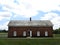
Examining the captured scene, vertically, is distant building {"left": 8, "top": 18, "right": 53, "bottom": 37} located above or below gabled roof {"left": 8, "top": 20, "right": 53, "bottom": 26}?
below

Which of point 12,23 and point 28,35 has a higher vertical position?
point 12,23

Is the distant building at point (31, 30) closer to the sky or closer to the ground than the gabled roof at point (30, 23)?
closer to the ground

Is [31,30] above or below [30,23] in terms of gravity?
below

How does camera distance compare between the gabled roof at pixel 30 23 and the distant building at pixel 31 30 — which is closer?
the distant building at pixel 31 30

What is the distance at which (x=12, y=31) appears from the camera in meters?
50.4

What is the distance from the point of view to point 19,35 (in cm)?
5019

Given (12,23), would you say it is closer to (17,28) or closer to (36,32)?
(17,28)

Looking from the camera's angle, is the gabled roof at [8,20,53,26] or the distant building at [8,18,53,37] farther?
the gabled roof at [8,20,53,26]

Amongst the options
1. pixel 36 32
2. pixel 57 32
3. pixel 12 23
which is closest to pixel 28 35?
pixel 36 32

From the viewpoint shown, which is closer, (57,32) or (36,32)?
(36,32)

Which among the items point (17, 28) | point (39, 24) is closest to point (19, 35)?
point (17, 28)

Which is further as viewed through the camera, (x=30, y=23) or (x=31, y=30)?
(x=30, y=23)

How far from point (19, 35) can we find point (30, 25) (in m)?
3.98

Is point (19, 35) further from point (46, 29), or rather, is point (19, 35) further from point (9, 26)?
point (46, 29)
